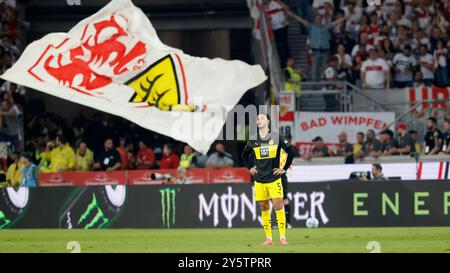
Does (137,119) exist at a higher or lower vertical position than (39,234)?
higher

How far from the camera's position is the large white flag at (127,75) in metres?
24.1

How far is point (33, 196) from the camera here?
2861 cm

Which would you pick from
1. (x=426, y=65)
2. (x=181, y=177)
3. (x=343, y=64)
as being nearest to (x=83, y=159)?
(x=181, y=177)

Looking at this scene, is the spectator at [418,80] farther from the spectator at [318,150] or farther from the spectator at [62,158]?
the spectator at [62,158]

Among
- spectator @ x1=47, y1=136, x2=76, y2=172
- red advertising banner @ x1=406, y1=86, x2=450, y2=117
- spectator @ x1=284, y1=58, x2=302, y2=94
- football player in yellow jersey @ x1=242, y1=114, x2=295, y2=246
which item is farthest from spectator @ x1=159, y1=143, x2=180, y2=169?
football player in yellow jersey @ x1=242, y1=114, x2=295, y2=246

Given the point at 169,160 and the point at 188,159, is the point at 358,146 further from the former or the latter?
the point at 169,160

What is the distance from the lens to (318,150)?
98.5 feet

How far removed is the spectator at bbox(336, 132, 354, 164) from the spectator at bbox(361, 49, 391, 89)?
2.35 metres

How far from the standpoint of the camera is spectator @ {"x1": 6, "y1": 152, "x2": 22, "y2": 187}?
99.9 feet

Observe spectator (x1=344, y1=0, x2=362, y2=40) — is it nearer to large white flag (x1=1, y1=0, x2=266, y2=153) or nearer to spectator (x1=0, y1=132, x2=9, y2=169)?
large white flag (x1=1, y1=0, x2=266, y2=153)

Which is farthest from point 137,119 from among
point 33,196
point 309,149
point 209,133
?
point 309,149

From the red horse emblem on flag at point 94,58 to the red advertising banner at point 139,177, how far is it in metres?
5.27
